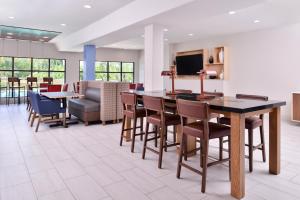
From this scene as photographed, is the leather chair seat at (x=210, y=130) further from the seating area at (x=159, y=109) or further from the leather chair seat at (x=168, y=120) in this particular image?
the leather chair seat at (x=168, y=120)

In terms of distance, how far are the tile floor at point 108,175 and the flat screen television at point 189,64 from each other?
5080 mm

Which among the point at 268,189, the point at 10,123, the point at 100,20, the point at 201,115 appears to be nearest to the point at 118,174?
the point at 201,115

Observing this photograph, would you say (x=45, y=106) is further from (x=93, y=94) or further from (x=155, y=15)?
(x=155, y=15)

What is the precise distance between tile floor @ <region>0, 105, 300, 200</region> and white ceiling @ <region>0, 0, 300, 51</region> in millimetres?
2530

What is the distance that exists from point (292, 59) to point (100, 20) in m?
5.70

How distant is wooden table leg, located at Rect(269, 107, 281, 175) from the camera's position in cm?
278

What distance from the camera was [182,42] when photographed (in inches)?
386

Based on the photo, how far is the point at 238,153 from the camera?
2299mm

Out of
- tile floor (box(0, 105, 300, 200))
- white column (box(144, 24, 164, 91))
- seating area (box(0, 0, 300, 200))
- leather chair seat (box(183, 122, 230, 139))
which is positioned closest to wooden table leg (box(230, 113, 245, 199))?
seating area (box(0, 0, 300, 200))

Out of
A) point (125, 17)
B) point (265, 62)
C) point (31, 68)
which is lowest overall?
point (265, 62)

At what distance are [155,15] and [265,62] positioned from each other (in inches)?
172

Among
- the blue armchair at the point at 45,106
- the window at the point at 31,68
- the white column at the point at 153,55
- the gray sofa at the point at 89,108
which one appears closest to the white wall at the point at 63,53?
the window at the point at 31,68

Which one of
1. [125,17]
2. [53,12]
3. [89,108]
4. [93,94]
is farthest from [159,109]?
[53,12]

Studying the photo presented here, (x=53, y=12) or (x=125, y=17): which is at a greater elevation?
(x=53, y=12)
